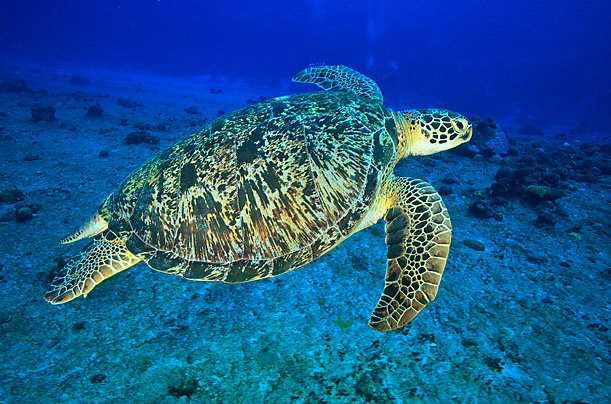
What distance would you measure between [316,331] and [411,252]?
Answer: 1.22 meters

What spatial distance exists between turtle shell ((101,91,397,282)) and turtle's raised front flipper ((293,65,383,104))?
207 centimetres

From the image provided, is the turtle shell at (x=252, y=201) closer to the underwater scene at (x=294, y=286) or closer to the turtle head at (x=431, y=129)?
the underwater scene at (x=294, y=286)

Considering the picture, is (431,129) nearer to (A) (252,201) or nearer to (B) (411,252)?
(B) (411,252)

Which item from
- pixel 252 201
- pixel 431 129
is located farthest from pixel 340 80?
pixel 252 201

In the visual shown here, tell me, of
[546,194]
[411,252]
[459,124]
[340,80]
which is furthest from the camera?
[546,194]

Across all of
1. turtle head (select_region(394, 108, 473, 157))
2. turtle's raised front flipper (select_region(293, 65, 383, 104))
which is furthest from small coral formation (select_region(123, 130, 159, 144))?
turtle head (select_region(394, 108, 473, 157))

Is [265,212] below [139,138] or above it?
below

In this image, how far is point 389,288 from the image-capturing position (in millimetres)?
2393

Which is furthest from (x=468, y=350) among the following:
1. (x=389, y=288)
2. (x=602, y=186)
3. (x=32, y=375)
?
(x=602, y=186)

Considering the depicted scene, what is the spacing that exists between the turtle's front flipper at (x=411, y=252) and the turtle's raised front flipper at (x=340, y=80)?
2.09 m

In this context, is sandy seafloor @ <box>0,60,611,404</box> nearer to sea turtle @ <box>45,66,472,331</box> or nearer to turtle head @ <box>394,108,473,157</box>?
sea turtle @ <box>45,66,472,331</box>

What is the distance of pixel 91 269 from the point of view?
8.30 feet

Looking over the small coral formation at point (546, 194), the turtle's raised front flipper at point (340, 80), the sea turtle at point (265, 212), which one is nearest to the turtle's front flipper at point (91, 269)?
the sea turtle at point (265, 212)

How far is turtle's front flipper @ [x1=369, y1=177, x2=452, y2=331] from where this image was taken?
2.24 m
